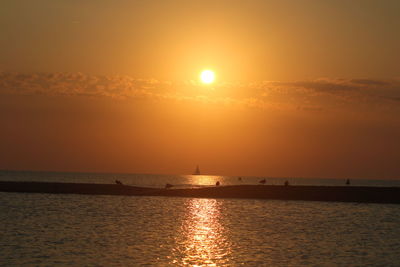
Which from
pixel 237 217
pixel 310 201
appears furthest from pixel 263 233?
pixel 310 201

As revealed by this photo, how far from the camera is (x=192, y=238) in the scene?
120 ft

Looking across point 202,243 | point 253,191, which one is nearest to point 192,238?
point 202,243

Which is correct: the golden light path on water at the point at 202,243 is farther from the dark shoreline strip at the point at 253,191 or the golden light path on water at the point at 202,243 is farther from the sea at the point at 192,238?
the dark shoreline strip at the point at 253,191

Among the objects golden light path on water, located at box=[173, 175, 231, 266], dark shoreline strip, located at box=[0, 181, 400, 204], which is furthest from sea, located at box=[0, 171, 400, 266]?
dark shoreline strip, located at box=[0, 181, 400, 204]

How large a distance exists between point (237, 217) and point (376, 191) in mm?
37683

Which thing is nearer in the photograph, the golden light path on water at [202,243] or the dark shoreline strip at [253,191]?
the golden light path on water at [202,243]

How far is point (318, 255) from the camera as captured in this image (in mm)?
30750

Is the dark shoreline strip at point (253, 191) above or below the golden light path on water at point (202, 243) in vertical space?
above

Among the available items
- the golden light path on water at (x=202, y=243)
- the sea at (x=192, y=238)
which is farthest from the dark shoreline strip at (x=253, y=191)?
the golden light path on water at (x=202, y=243)

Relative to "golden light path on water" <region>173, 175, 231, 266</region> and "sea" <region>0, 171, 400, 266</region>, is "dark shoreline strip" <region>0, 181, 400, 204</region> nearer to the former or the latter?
"sea" <region>0, 171, 400, 266</region>

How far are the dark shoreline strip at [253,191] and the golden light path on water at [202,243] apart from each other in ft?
105

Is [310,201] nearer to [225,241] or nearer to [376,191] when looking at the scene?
[376,191]

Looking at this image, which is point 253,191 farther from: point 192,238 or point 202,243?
point 202,243

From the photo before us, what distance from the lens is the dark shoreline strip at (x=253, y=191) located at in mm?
79438
